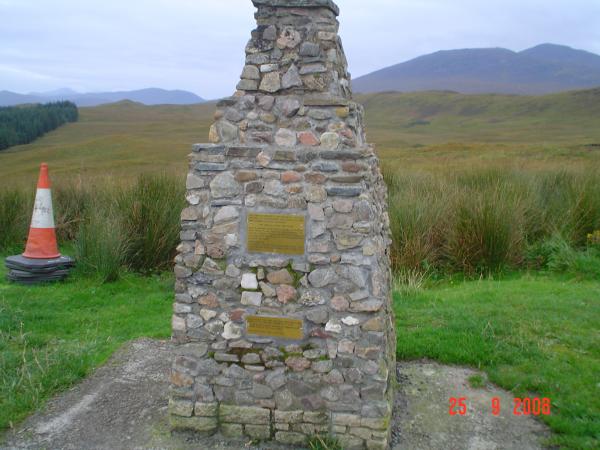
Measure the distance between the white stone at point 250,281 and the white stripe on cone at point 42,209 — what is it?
600 cm

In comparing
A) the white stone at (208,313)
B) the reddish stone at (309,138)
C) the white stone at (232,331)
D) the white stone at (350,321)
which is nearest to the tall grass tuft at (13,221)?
the white stone at (208,313)

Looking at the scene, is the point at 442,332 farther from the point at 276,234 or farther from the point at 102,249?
the point at 102,249

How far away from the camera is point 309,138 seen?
4203 mm

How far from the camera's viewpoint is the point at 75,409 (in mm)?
4977

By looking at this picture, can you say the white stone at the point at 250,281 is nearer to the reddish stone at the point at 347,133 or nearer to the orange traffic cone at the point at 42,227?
the reddish stone at the point at 347,133

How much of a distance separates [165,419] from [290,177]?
2408 mm

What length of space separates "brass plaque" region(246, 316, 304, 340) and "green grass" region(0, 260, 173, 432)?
2265mm

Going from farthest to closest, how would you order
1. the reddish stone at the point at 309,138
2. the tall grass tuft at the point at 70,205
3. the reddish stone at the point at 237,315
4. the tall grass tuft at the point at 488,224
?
the tall grass tuft at the point at 70,205, the tall grass tuft at the point at 488,224, the reddish stone at the point at 237,315, the reddish stone at the point at 309,138

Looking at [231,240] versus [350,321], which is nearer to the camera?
[350,321]

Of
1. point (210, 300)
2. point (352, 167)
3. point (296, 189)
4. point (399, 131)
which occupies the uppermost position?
point (399, 131)

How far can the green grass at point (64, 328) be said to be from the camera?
535 cm

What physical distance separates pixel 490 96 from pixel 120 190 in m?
86.3

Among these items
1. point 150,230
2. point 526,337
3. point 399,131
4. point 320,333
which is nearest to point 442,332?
point 526,337
